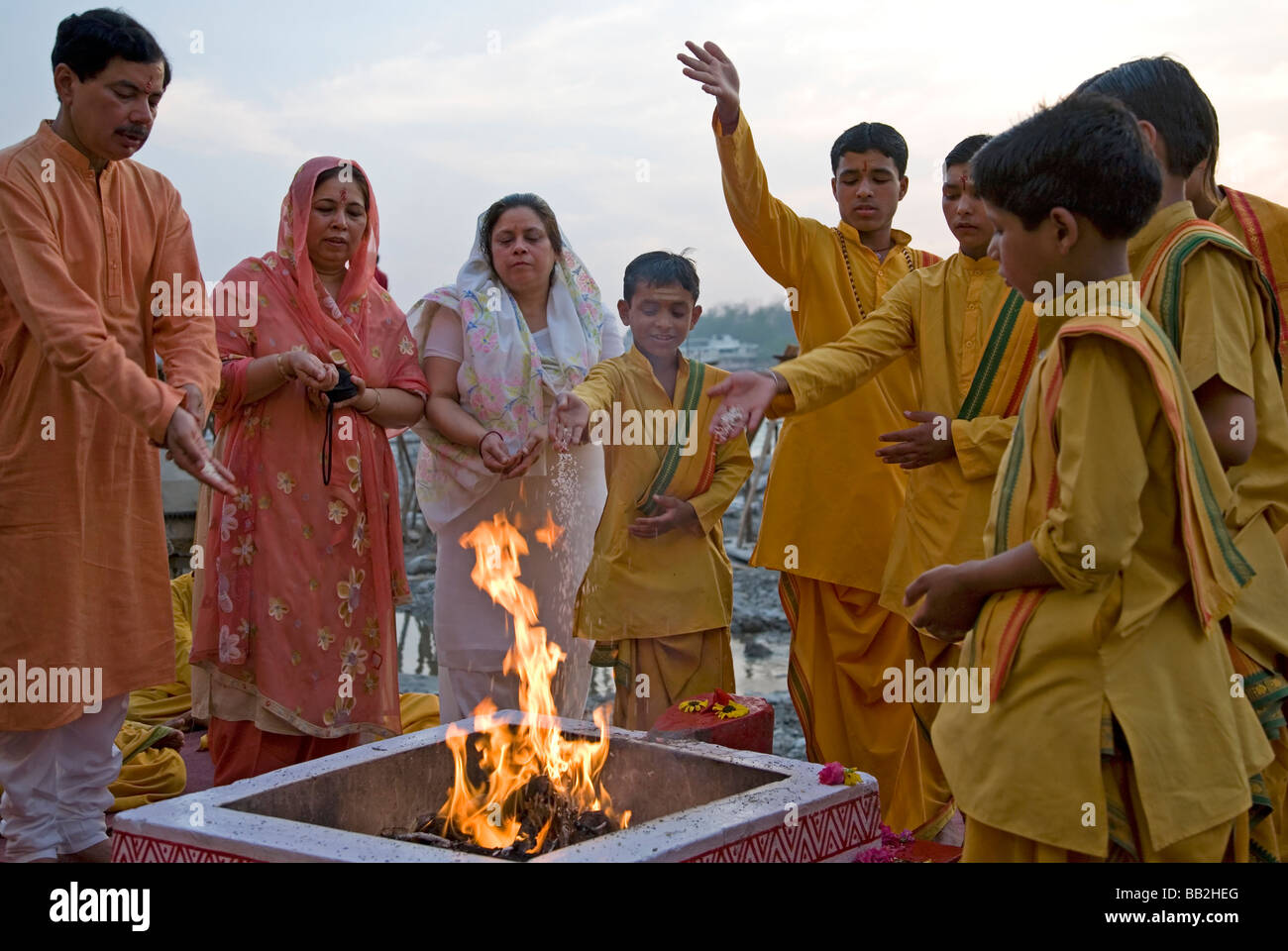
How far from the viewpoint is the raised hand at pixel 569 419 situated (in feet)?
11.0

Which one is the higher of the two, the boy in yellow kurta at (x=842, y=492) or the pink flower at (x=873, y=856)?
the boy in yellow kurta at (x=842, y=492)

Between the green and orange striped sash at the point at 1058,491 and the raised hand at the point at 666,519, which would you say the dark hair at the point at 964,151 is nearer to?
the raised hand at the point at 666,519

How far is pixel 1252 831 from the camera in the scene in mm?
2279

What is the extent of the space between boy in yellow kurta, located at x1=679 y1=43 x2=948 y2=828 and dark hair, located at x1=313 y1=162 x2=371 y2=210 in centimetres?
135

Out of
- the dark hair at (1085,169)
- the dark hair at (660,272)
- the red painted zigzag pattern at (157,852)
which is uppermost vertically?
the dark hair at (660,272)

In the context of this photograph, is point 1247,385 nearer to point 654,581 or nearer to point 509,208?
point 654,581

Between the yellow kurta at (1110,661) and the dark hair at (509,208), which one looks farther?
the dark hair at (509,208)

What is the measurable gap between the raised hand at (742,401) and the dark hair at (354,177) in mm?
2173

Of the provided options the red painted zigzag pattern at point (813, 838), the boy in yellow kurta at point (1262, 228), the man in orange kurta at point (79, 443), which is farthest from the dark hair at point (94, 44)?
the boy in yellow kurta at point (1262, 228)

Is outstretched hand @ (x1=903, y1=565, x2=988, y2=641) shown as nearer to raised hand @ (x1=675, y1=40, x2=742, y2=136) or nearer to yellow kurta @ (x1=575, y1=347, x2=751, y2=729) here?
yellow kurta @ (x1=575, y1=347, x2=751, y2=729)

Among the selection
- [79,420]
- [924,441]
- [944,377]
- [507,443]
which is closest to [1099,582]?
[924,441]

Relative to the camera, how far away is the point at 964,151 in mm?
3949

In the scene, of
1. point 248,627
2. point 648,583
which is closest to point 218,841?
point 248,627

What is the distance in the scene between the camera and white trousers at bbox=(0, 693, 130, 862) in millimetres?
3559
